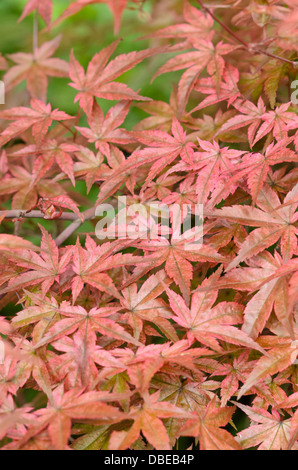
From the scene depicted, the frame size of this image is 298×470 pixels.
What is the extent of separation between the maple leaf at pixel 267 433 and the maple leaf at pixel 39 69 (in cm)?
89

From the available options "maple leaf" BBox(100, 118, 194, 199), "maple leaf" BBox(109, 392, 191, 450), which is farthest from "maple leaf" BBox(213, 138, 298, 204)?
"maple leaf" BBox(109, 392, 191, 450)

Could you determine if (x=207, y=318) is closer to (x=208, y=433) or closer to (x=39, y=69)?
(x=208, y=433)

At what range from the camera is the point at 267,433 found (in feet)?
2.52

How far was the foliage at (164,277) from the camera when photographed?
713 millimetres

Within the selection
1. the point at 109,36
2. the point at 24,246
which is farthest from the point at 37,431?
the point at 109,36

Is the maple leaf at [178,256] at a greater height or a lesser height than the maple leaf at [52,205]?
lesser

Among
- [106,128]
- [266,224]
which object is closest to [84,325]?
[266,224]

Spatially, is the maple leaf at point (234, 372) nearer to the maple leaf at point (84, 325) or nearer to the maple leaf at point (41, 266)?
the maple leaf at point (84, 325)

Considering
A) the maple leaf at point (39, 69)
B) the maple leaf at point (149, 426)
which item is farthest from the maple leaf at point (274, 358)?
the maple leaf at point (39, 69)

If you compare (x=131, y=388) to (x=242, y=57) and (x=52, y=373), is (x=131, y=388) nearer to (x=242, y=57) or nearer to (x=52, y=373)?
(x=52, y=373)

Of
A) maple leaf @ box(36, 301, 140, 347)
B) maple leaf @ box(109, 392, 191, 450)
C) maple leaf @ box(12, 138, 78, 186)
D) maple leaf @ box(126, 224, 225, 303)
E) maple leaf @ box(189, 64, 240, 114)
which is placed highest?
maple leaf @ box(189, 64, 240, 114)

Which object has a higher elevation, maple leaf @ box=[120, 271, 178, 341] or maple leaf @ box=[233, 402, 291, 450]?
maple leaf @ box=[120, 271, 178, 341]

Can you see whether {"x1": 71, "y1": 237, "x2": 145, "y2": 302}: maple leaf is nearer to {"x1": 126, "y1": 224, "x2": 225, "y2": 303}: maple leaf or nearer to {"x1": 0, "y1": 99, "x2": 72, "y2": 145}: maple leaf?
{"x1": 126, "y1": 224, "x2": 225, "y2": 303}: maple leaf

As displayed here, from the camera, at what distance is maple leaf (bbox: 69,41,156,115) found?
0.96m
